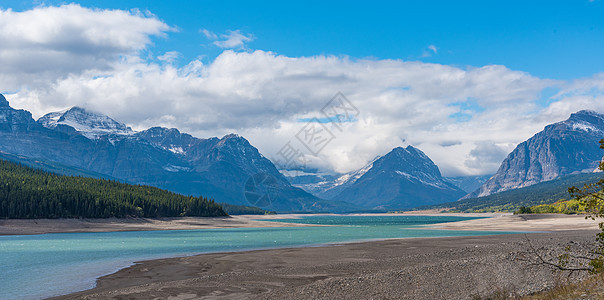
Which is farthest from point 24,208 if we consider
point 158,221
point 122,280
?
point 122,280

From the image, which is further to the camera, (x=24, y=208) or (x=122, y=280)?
(x=24, y=208)

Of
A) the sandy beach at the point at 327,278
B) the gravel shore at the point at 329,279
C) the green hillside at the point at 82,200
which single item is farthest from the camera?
the green hillside at the point at 82,200

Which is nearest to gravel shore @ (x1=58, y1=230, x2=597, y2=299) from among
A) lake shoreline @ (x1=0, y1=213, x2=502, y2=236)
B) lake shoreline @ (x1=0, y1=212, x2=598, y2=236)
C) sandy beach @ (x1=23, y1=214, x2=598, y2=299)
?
sandy beach @ (x1=23, y1=214, x2=598, y2=299)

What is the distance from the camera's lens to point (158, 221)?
491 ft

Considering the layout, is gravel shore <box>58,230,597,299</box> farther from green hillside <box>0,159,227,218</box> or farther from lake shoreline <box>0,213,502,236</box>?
green hillside <box>0,159,227,218</box>

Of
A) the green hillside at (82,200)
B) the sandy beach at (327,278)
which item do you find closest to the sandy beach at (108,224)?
the green hillside at (82,200)

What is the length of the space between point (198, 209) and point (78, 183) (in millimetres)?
45948

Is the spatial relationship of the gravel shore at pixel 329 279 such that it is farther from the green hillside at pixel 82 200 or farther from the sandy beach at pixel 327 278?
the green hillside at pixel 82 200

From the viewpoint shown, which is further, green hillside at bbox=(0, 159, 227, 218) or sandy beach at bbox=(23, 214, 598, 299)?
green hillside at bbox=(0, 159, 227, 218)

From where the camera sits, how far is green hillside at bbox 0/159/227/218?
126250 millimetres

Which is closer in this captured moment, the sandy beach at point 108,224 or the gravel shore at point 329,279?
the gravel shore at point 329,279

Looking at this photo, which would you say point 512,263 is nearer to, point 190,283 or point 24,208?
point 190,283

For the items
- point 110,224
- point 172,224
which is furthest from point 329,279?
point 172,224

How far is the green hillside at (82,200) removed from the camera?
414ft
